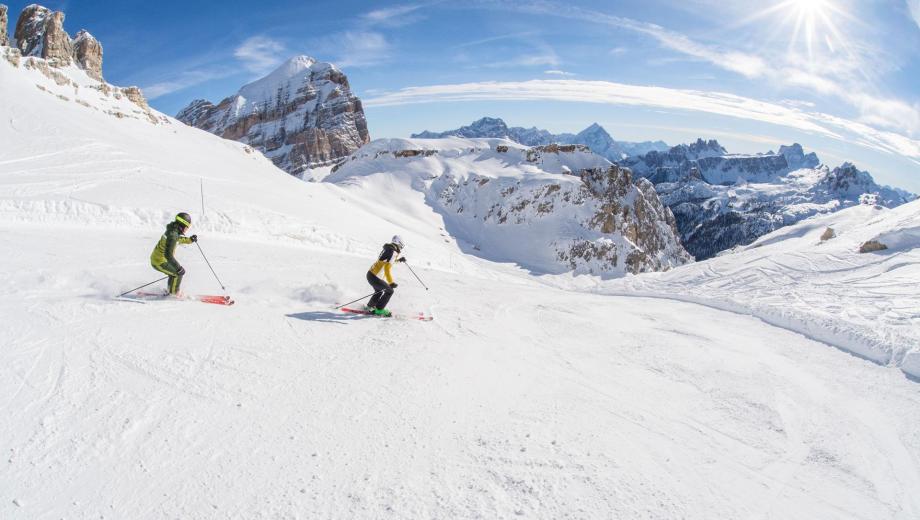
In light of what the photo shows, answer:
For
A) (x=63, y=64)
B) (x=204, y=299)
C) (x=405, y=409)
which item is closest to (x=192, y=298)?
(x=204, y=299)

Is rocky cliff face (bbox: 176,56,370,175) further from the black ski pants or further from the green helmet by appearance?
the black ski pants

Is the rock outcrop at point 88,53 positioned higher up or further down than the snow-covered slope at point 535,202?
higher up

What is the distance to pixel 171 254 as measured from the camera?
34.0 feet

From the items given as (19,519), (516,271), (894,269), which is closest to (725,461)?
(19,519)

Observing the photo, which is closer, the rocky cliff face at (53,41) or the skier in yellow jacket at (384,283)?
the skier in yellow jacket at (384,283)

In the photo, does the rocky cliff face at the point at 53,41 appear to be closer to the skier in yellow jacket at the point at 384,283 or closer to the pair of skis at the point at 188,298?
the pair of skis at the point at 188,298

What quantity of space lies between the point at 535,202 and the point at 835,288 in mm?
65667

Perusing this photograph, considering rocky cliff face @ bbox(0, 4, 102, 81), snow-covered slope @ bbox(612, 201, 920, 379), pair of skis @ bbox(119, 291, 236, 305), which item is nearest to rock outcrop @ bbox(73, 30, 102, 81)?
rocky cliff face @ bbox(0, 4, 102, 81)

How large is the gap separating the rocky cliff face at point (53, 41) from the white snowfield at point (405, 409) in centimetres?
6327

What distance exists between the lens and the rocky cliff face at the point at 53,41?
187 ft

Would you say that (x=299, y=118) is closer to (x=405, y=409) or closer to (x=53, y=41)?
(x=53, y=41)

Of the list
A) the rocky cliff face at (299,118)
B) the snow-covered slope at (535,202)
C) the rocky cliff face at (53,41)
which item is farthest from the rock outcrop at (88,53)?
the rocky cliff face at (299,118)

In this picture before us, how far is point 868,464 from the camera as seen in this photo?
6363mm

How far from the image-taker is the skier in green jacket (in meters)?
10.3
